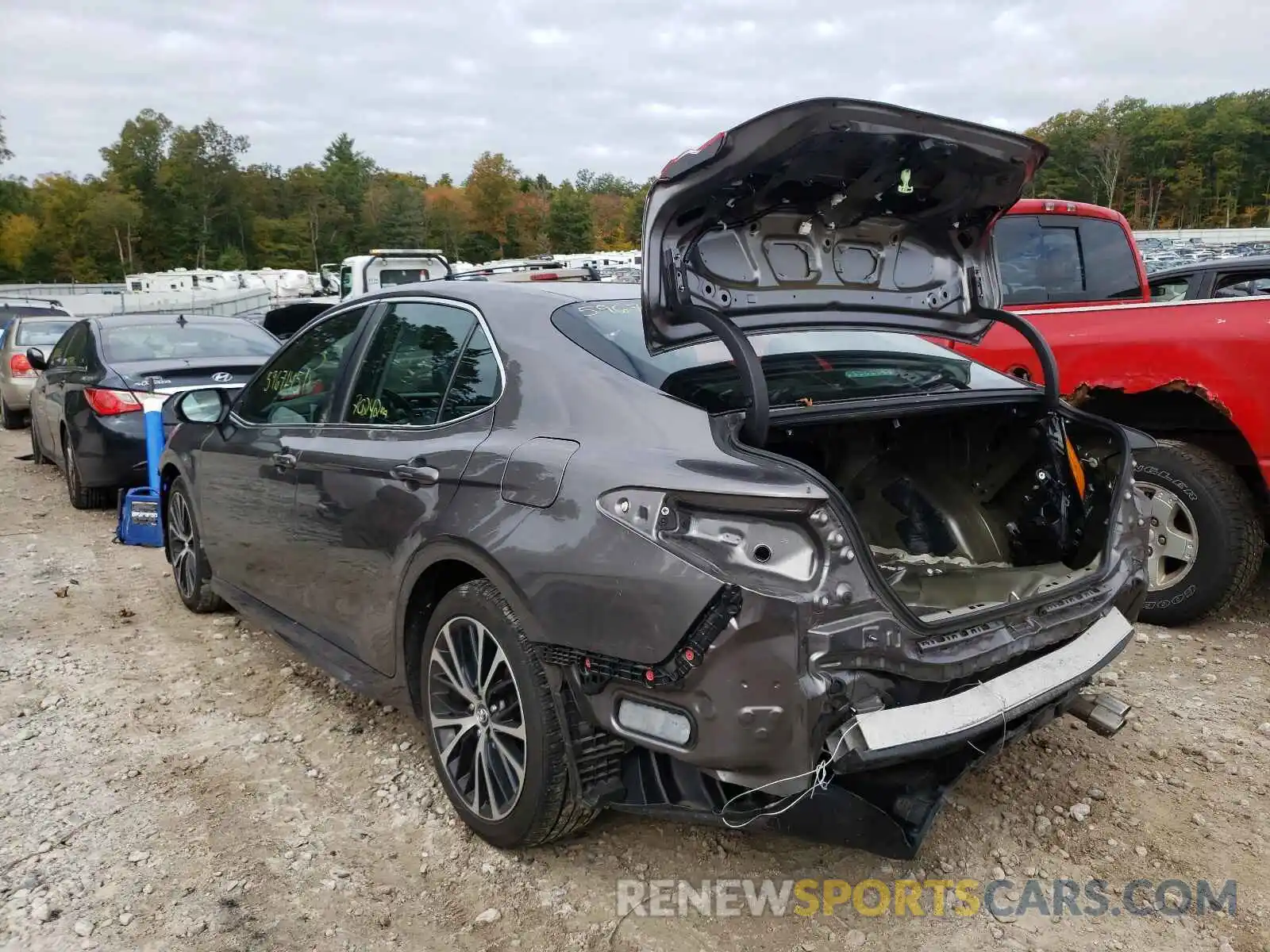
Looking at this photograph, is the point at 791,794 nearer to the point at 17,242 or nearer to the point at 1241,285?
the point at 1241,285

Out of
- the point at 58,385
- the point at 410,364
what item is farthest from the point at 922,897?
the point at 58,385

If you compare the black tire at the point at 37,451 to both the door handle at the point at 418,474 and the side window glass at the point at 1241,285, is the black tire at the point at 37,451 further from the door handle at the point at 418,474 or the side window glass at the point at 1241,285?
the side window glass at the point at 1241,285

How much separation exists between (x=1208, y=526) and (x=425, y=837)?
3614 millimetres

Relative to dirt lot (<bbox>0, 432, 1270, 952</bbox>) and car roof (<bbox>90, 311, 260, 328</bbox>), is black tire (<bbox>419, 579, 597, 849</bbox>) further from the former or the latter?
car roof (<bbox>90, 311, 260, 328</bbox>)

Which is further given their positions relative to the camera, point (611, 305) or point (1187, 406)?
point (1187, 406)

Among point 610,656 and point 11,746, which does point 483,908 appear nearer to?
point 610,656

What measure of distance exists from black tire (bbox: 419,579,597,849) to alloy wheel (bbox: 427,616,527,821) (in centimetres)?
1

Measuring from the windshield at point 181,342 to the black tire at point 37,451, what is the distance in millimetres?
2454

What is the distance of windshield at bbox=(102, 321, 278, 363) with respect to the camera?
24.8ft

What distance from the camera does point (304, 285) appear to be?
159 ft

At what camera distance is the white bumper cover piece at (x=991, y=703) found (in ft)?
6.86

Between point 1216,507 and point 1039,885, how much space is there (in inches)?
93.8

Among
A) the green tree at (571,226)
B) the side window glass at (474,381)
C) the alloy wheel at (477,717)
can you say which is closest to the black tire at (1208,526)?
the side window glass at (474,381)

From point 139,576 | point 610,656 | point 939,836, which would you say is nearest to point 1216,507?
point 939,836
